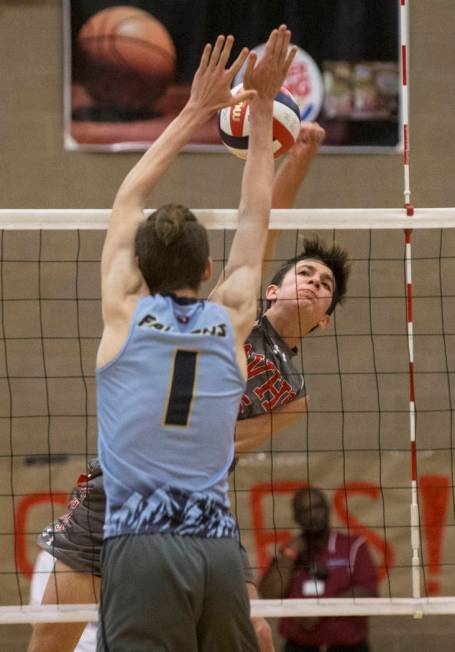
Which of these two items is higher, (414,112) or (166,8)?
(166,8)

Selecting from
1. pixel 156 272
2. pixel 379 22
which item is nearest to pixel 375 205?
pixel 379 22

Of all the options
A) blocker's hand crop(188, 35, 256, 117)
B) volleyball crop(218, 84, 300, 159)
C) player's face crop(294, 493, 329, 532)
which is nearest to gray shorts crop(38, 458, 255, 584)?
volleyball crop(218, 84, 300, 159)

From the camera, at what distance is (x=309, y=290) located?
188 inches

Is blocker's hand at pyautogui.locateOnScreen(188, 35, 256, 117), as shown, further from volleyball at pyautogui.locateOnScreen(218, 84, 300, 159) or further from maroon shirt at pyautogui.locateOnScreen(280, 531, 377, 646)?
maroon shirt at pyautogui.locateOnScreen(280, 531, 377, 646)

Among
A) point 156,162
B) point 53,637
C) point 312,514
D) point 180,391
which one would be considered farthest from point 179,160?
point 180,391

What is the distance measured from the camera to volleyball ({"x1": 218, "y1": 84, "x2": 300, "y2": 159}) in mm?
4312

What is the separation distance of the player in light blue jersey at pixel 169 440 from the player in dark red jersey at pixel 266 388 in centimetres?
131

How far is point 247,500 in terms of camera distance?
7.80 metres

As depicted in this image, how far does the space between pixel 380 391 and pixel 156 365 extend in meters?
5.16

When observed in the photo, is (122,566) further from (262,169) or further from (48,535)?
(48,535)

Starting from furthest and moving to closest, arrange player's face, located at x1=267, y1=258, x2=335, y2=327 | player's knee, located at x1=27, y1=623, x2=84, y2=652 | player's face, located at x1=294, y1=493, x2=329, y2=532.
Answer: player's face, located at x1=294, y1=493, x2=329, y2=532, player's face, located at x1=267, y1=258, x2=335, y2=327, player's knee, located at x1=27, y1=623, x2=84, y2=652

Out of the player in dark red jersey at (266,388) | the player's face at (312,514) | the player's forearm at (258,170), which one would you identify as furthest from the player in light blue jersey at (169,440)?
the player's face at (312,514)

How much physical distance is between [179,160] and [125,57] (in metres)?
0.86

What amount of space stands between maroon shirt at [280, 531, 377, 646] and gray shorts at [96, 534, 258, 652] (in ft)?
13.2
